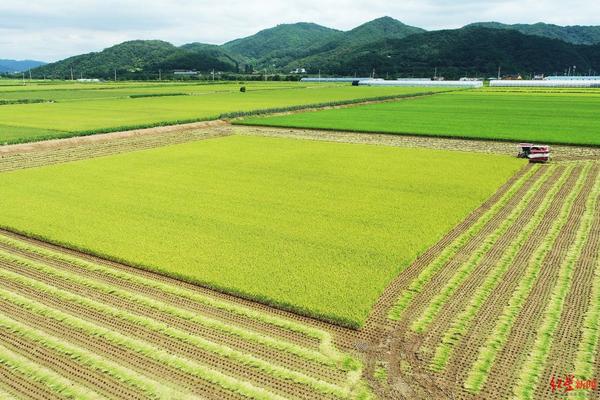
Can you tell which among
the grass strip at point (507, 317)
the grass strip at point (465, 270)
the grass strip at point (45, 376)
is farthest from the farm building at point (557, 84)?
the grass strip at point (45, 376)

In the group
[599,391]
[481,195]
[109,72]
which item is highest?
[109,72]

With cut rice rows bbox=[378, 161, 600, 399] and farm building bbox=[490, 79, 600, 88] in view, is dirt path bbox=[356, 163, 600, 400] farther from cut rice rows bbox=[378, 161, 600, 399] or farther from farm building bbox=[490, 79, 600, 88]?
farm building bbox=[490, 79, 600, 88]

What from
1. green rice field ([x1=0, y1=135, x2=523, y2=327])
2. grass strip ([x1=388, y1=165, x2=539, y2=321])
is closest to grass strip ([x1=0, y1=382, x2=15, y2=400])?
green rice field ([x1=0, y1=135, x2=523, y2=327])

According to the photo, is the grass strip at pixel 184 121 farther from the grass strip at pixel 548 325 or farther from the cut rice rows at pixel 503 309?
the grass strip at pixel 548 325

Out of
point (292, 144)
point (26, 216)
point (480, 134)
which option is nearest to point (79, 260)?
point (26, 216)

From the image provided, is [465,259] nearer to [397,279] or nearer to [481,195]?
[397,279]

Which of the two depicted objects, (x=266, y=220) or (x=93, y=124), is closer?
(x=266, y=220)
